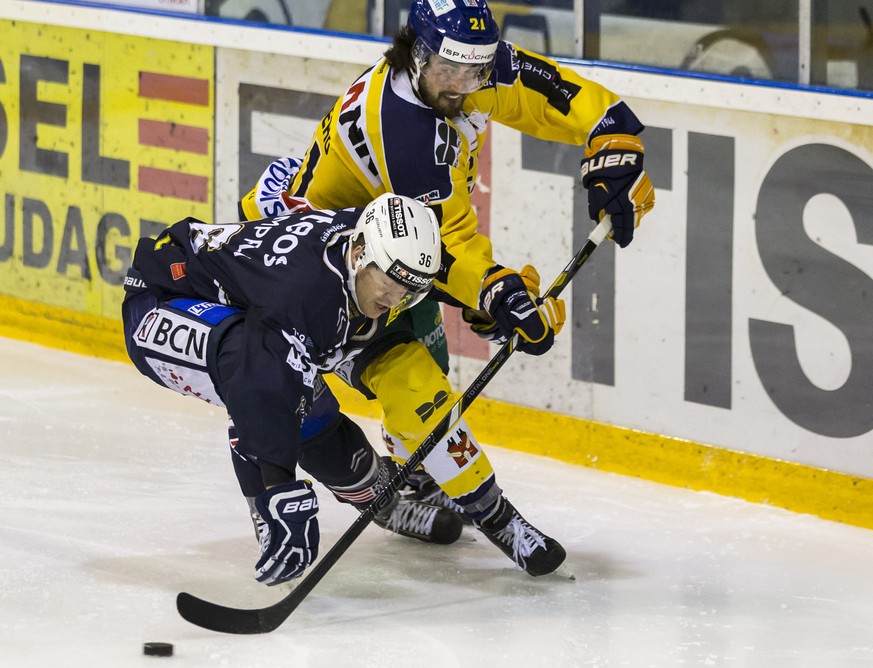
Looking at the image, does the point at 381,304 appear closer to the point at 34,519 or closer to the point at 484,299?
the point at 484,299

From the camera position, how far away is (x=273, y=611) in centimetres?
337

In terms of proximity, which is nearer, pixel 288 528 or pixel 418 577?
pixel 288 528

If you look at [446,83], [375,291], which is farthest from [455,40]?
[375,291]

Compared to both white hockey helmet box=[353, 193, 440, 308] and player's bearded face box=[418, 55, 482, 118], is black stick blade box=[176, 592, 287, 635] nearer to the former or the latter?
white hockey helmet box=[353, 193, 440, 308]

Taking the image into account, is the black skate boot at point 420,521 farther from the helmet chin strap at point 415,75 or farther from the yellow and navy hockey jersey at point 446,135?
the helmet chin strap at point 415,75

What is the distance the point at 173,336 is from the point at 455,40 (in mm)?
856

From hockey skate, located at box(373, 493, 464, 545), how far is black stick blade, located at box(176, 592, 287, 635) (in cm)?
65

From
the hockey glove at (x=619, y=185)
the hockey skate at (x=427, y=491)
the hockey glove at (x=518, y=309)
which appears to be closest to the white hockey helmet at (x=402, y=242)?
the hockey glove at (x=518, y=309)

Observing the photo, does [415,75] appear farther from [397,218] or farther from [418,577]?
[418,577]

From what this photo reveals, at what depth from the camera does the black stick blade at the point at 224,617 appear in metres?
3.32

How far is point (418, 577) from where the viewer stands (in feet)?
12.4

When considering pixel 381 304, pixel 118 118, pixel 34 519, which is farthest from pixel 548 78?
pixel 118 118

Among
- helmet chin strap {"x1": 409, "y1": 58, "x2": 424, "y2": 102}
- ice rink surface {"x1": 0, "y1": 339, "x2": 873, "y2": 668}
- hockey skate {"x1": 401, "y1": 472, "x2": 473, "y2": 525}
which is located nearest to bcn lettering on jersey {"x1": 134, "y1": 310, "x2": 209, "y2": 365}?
ice rink surface {"x1": 0, "y1": 339, "x2": 873, "y2": 668}

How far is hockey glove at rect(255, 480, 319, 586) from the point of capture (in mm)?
3156
